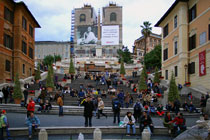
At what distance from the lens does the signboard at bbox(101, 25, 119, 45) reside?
101 metres

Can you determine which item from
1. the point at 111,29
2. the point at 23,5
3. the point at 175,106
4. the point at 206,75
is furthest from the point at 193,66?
the point at 111,29

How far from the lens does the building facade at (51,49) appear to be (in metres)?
121

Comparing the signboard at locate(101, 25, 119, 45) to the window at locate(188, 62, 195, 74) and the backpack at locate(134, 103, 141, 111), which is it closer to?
the window at locate(188, 62, 195, 74)

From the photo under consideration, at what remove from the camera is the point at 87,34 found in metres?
110

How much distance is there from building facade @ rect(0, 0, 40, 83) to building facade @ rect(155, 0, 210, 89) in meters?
18.9

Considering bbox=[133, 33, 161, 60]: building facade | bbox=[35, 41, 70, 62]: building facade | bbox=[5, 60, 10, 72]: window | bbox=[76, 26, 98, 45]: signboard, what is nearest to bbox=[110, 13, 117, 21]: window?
bbox=[76, 26, 98, 45]: signboard

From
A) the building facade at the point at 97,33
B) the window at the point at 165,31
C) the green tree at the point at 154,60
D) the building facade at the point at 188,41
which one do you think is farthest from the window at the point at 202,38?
the building facade at the point at 97,33

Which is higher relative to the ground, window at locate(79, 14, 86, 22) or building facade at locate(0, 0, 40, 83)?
window at locate(79, 14, 86, 22)

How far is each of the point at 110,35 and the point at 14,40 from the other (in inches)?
2619

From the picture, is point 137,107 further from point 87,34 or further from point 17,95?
point 87,34

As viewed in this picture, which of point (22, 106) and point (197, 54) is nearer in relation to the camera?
point (22, 106)

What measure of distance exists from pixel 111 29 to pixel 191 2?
70724mm

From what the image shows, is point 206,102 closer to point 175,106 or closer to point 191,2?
point 175,106

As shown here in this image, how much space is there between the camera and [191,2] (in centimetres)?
3259
